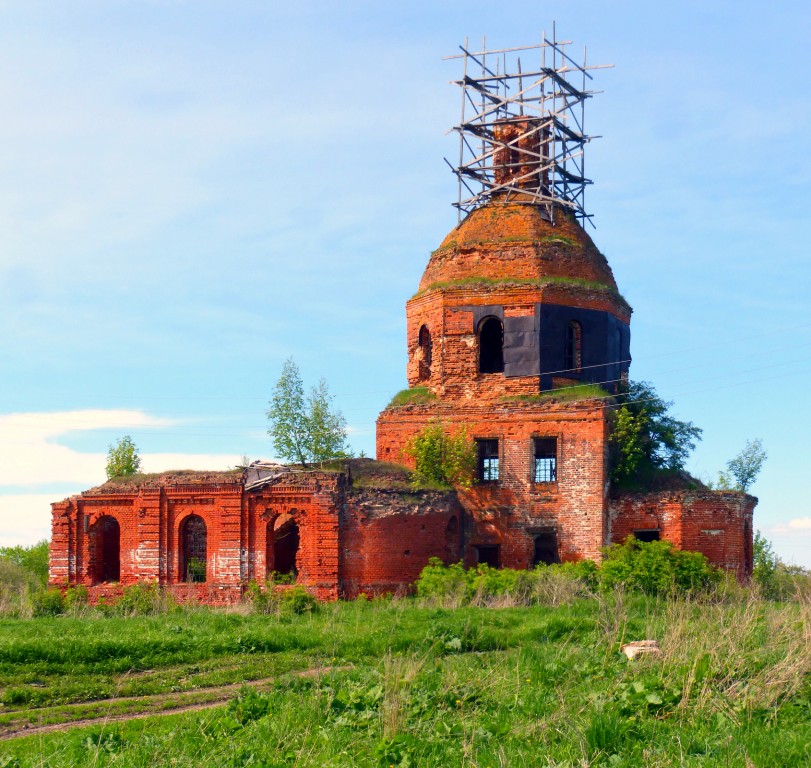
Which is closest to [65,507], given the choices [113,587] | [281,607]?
[113,587]

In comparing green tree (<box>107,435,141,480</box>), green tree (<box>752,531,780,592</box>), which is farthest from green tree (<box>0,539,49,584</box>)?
green tree (<box>752,531,780,592</box>)

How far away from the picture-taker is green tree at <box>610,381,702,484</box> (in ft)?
78.3

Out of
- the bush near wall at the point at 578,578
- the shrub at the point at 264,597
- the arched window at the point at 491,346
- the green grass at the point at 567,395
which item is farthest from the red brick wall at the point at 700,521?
the shrub at the point at 264,597

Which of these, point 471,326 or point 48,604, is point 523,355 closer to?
point 471,326

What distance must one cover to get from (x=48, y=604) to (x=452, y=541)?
815 centimetres

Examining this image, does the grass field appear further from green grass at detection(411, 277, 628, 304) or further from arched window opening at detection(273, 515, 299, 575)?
green grass at detection(411, 277, 628, 304)

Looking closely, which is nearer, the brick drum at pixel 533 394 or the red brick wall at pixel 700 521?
the red brick wall at pixel 700 521

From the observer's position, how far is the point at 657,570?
2123cm

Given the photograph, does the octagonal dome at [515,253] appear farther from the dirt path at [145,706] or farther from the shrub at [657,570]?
the dirt path at [145,706]

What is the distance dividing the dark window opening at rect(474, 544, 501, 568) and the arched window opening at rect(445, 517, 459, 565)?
2.41 ft

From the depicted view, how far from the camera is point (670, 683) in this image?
32.2ft

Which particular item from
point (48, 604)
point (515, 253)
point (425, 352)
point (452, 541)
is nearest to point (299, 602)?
point (452, 541)

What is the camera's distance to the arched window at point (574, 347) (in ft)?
81.6

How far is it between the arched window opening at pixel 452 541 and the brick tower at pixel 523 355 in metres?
0.40
